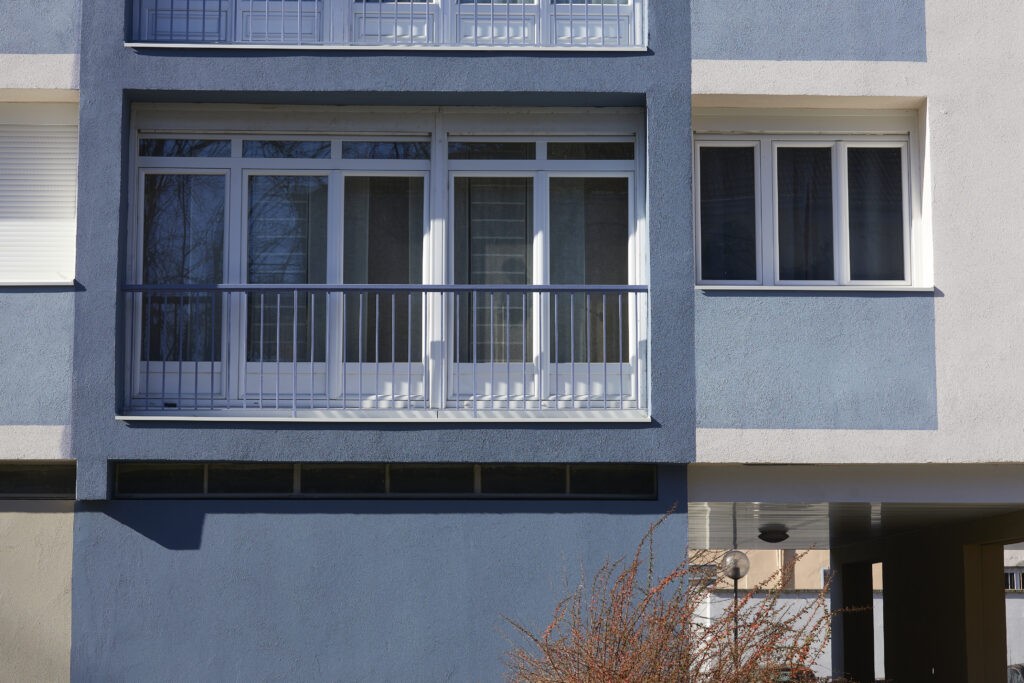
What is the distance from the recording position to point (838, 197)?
12.1m

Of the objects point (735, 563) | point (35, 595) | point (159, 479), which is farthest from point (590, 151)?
point (735, 563)

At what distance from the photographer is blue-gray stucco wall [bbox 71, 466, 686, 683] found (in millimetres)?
11109

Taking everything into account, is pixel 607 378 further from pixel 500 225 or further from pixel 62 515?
pixel 62 515

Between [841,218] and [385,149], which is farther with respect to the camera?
[385,149]

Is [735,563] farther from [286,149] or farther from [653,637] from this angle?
[286,149]

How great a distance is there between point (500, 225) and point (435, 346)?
4.09ft

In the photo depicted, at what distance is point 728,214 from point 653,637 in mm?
4014

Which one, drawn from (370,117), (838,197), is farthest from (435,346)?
(838,197)

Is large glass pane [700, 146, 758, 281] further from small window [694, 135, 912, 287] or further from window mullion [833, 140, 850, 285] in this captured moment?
window mullion [833, 140, 850, 285]

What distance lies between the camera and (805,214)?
12117 mm

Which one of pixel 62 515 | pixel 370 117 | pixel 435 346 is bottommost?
pixel 62 515

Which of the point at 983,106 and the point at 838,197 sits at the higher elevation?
the point at 983,106

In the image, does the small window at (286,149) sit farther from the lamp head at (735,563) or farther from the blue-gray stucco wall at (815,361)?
the lamp head at (735,563)

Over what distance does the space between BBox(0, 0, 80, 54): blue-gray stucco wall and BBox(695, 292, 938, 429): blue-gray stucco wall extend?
580 centimetres
